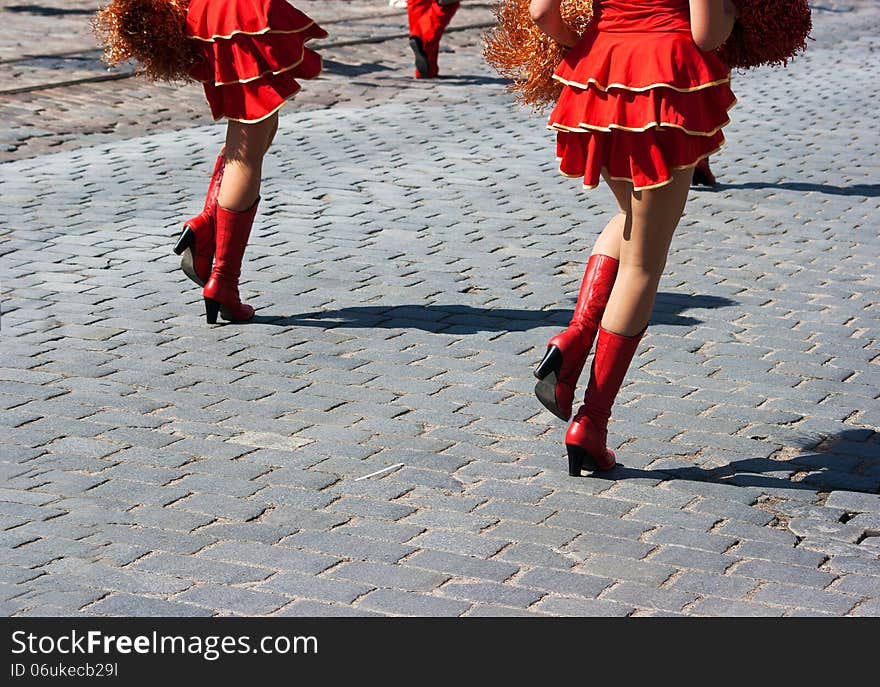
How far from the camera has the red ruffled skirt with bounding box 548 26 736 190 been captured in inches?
172

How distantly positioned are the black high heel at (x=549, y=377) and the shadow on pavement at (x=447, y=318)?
5.10 feet

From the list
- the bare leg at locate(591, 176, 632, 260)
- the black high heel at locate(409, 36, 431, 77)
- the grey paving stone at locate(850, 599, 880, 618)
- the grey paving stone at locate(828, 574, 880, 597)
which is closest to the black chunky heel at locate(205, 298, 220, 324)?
the bare leg at locate(591, 176, 632, 260)

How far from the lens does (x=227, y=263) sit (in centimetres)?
627

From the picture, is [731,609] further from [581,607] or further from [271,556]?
[271,556]

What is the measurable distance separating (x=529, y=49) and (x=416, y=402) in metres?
→ 1.41

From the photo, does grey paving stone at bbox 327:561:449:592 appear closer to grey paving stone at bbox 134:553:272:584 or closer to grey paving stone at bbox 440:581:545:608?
grey paving stone at bbox 440:581:545:608

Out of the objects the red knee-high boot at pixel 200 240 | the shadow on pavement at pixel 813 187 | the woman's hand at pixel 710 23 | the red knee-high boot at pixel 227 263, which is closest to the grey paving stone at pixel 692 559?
the woman's hand at pixel 710 23

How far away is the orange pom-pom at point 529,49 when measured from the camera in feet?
15.3

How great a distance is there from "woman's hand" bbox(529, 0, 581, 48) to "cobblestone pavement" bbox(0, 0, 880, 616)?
56.0 inches

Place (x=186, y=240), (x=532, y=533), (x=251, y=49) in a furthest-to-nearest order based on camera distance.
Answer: (x=186, y=240), (x=251, y=49), (x=532, y=533)

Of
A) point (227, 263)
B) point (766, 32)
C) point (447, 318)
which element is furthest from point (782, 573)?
point (227, 263)
